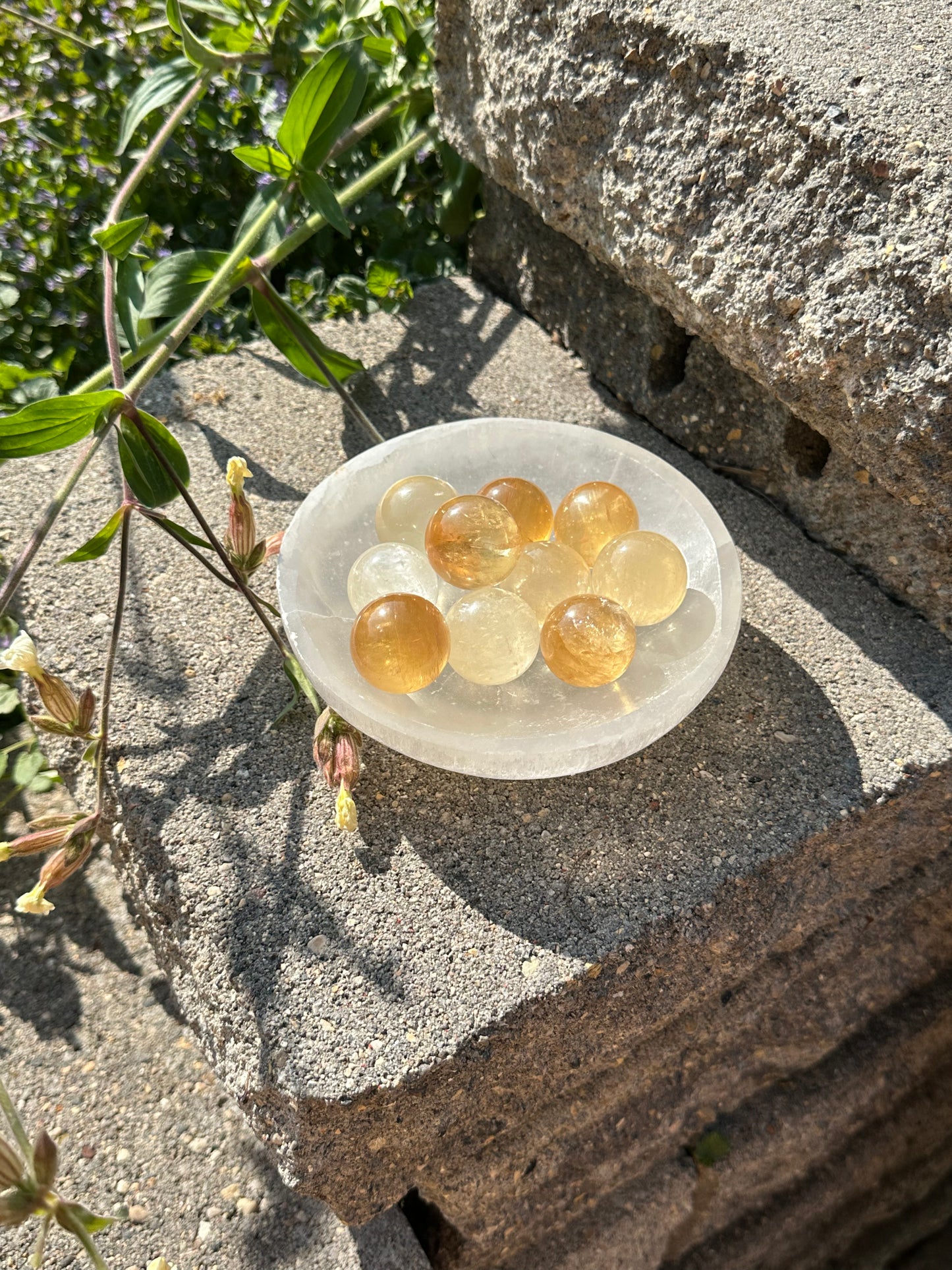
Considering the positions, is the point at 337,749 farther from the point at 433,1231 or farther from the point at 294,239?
the point at 294,239

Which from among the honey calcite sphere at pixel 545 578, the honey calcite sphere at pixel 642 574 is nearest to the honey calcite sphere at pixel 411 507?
the honey calcite sphere at pixel 545 578

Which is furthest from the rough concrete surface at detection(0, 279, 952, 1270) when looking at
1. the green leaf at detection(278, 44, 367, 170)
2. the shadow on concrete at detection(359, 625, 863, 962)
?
the green leaf at detection(278, 44, 367, 170)

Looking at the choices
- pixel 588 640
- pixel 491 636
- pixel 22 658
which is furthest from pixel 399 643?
pixel 22 658

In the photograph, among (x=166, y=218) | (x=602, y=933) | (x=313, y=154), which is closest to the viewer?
(x=602, y=933)

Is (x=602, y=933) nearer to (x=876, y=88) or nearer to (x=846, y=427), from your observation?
(x=846, y=427)

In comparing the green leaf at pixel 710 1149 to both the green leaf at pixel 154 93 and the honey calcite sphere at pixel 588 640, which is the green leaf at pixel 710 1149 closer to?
the honey calcite sphere at pixel 588 640

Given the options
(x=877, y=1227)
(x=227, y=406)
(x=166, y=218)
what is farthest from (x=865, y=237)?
(x=877, y=1227)
